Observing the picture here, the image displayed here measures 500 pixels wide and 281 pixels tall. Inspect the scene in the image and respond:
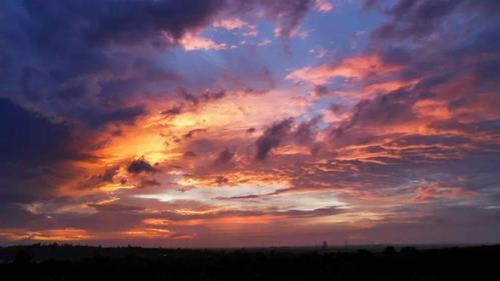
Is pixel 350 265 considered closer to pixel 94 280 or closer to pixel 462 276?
pixel 462 276

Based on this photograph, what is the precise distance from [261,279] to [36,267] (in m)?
29.0

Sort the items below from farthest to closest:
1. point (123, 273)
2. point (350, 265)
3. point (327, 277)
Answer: point (123, 273) < point (350, 265) < point (327, 277)

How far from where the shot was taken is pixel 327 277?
5081cm

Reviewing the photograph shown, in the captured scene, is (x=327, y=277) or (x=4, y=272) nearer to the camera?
(x=327, y=277)

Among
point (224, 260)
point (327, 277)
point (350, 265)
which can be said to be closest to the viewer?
point (327, 277)

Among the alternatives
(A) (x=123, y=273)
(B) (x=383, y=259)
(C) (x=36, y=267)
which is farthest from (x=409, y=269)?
(C) (x=36, y=267)

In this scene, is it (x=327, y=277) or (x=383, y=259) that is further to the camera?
(x=383, y=259)

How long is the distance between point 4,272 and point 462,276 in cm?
5015

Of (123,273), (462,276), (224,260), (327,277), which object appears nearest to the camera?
(462,276)

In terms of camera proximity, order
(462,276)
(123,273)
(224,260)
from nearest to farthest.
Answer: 1. (462,276)
2. (123,273)
3. (224,260)

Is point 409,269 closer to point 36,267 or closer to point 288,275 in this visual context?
point 288,275

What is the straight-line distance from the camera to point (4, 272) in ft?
194

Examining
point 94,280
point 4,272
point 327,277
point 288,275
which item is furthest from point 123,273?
point 327,277

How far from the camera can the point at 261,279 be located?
51.9 metres
